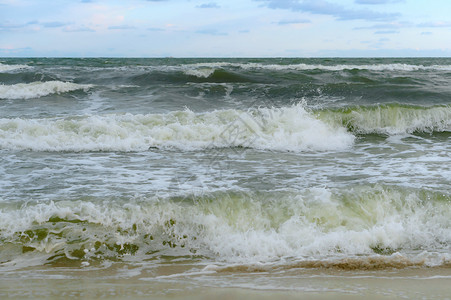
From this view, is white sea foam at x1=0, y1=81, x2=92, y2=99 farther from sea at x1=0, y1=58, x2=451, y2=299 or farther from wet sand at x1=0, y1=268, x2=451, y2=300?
wet sand at x1=0, y1=268, x2=451, y2=300

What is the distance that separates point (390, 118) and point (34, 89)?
13.0m

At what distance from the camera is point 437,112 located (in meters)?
11.8

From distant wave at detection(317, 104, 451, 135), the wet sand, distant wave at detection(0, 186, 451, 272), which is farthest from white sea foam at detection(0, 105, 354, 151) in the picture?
the wet sand

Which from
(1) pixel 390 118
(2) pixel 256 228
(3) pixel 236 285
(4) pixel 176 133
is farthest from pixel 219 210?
(1) pixel 390 118

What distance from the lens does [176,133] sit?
9.05 metres

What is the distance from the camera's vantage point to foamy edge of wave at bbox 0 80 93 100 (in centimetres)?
1588

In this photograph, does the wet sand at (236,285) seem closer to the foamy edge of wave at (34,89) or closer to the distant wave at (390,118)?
the distant wave at (390,118)

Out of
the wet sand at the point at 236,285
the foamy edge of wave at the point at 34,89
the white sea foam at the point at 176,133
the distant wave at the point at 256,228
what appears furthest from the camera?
the foamy edge of wave at the point at 34,89

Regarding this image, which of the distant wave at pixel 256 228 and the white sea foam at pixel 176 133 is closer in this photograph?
the distant wave at pixel 256 228

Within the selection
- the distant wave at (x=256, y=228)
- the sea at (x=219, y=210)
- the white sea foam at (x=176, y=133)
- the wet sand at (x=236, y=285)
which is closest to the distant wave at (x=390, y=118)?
the white sea foam at (x=176, y=133)

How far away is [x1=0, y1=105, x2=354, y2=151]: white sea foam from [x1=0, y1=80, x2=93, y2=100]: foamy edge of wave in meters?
6.96

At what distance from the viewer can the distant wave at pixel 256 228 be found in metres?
4.10

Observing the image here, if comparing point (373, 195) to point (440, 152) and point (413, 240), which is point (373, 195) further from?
point (440, 152)

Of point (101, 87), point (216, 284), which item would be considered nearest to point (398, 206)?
point (216, 284)
